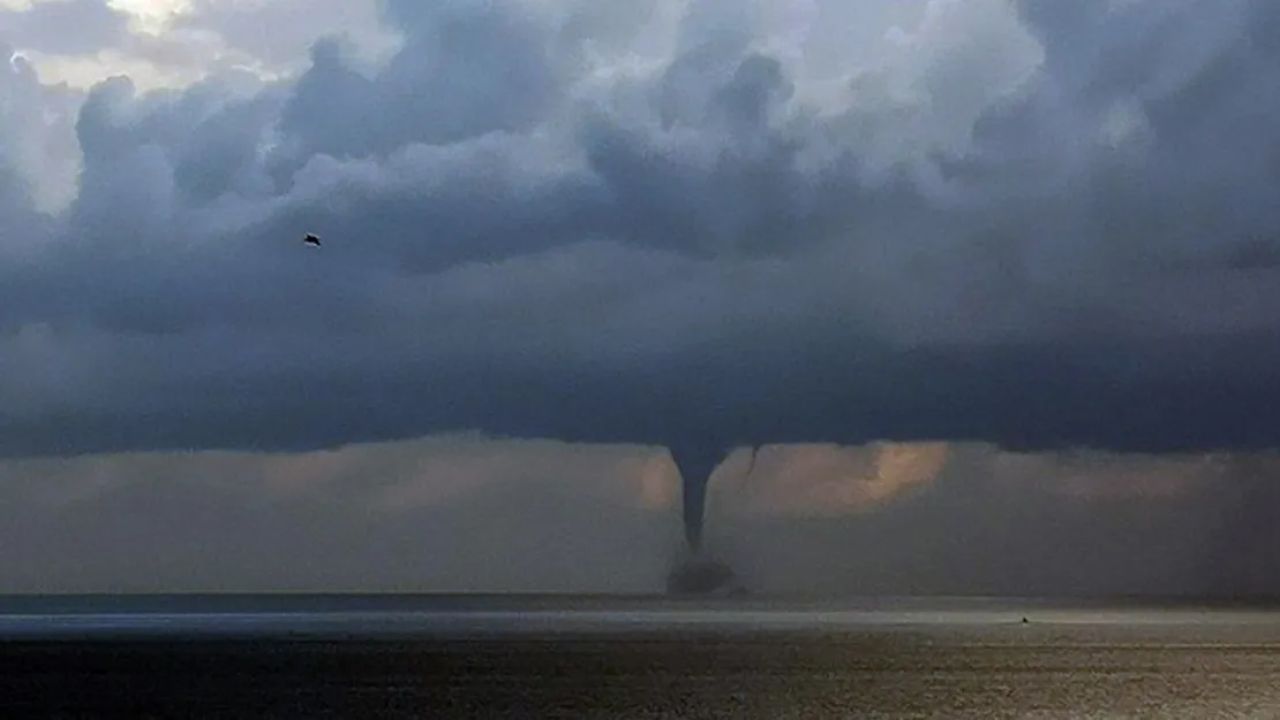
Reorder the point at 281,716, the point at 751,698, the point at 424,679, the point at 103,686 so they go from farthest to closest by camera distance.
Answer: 1. the point at 424,679
2. the point at 103,686
3. the point at 751,698
4. the point at 281,716

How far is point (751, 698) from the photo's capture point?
13600cm

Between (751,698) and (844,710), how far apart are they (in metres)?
11.7

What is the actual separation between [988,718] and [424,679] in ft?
211

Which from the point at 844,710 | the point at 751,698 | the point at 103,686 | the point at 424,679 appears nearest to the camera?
the point at 844,710

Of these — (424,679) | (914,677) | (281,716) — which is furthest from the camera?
(914,677)

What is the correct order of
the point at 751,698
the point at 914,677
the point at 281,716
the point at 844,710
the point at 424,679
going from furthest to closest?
1. the point at 914,677
2. the point at 424,679
3. the point at 751,698
4. the point at 844,710
5. the point at 281,716

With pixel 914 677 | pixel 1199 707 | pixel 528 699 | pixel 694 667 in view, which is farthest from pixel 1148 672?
pixel 528 699

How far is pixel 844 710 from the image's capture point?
413 feet

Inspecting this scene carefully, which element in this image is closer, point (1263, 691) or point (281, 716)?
point (281, 716)

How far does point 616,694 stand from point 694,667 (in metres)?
49.7

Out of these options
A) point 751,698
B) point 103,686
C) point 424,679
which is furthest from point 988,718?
point 103,686

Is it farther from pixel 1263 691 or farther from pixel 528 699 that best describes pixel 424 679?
pixel 1263 691

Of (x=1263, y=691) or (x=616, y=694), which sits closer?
(x=616, y=694)

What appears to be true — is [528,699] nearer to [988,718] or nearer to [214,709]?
[214,709]
